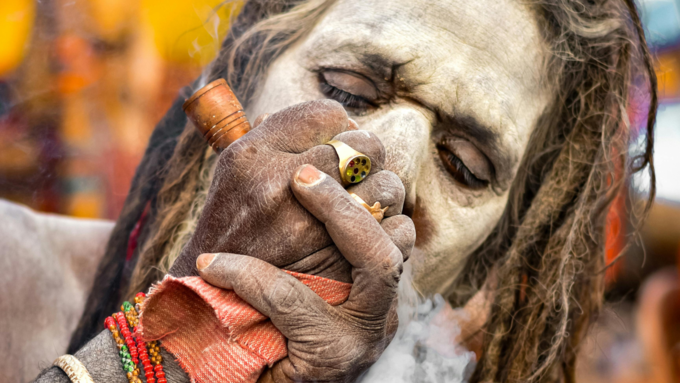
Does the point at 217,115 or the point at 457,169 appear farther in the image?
the point at 457,169

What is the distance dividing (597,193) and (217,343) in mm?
1504

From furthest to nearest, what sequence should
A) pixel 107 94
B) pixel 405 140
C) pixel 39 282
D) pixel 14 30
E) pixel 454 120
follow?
pixel 107 94
pixel 14 30
pixel 39 282
pixel 454 120
pixel 405 140

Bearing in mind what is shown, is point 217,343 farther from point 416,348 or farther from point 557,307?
point 557,307

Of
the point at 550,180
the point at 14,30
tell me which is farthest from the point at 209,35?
the point at 550,180

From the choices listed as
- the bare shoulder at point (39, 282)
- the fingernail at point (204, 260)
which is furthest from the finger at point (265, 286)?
the bare shoulder at point (39, 282)

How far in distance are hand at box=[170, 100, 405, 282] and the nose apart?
264 mm

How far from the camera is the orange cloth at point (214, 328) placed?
72 cm

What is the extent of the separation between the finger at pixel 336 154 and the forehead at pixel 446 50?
1.46 ft

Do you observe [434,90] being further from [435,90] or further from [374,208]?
[374,208]

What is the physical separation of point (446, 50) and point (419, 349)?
83 cm

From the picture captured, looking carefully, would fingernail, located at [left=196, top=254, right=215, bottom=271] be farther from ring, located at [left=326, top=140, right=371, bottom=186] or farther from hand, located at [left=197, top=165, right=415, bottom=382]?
ring, located at [left=326, top=140, right=371, bottom=186]

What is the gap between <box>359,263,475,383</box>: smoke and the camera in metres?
1.11

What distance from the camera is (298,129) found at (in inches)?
30.9

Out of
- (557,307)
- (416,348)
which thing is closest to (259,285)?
(416,348)
